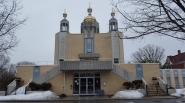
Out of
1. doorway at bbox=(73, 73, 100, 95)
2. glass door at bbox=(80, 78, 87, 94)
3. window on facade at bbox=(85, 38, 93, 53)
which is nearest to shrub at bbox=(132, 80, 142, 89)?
doorway at bbox=(73, 73, 100, 95)

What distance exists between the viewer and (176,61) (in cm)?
Answer: 5462

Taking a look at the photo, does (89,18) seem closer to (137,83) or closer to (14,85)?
(137,83)

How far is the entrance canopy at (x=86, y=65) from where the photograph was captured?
23062 mm

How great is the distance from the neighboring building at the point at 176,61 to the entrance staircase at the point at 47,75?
134 ft

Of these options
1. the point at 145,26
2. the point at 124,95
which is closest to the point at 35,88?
the point at 124,95

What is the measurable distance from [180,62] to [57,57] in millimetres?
38475

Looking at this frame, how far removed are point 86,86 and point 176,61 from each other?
136 feet

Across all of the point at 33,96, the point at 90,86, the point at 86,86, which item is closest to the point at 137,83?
the point at 90,86

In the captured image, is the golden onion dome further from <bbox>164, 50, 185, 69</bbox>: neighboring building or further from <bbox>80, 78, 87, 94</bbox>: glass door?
<bbox>164, 50, 185, 69</bbox>: neighboring building

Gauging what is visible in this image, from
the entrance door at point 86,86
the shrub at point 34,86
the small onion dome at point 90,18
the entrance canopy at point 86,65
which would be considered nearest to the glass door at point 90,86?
the entrance door at point 86,86

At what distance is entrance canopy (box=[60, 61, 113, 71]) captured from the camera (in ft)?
75.7

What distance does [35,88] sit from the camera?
73.7 ft

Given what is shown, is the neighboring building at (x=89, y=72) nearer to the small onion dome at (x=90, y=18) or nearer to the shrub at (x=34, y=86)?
the shrub at (x=34, y=86)

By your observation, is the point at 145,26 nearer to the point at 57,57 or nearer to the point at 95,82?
the point at 95,82
